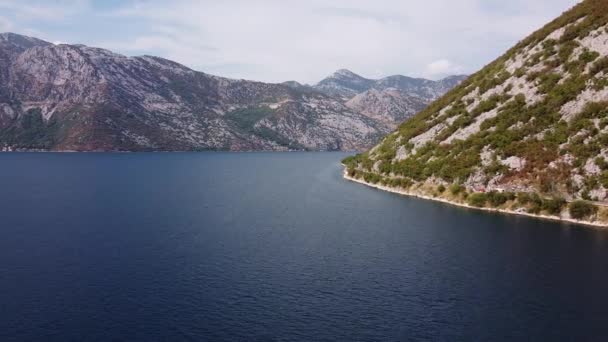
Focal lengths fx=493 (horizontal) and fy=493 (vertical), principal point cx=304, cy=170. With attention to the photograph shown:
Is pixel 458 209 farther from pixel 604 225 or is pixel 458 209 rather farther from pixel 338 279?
pixel 338 279

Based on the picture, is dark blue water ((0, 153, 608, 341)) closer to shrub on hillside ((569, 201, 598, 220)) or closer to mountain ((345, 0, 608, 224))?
shrub on hillside ((569, 201, 598, 220))

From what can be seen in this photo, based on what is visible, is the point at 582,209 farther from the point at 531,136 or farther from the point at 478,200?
the point at 531,136

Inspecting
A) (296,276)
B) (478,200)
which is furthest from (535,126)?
(296,276)

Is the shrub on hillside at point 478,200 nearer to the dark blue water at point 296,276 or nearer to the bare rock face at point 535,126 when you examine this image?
the bare rock face at point 535,126

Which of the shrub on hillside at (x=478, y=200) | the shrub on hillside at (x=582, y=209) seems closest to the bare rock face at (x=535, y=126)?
the shrub on hillside at (x=478, y=200)

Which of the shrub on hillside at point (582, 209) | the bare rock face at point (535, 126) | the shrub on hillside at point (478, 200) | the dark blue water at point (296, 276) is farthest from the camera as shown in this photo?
the shrub on hillside at point (478, 200)
